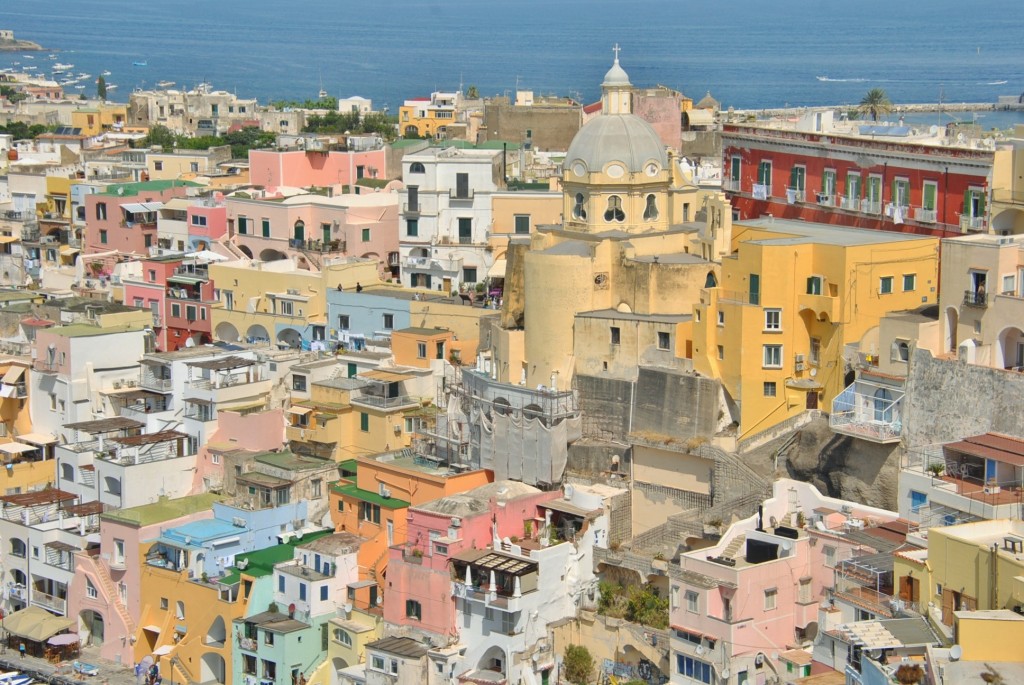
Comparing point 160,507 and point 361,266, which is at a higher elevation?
point 361,266

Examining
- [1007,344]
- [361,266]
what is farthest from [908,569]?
[361,266]

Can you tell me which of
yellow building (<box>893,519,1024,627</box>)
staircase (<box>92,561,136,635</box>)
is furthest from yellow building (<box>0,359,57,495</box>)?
yellow building (<box>893,519,1024,627</box>)

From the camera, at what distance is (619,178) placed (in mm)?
41656

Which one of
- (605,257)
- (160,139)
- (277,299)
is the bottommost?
(277,299)

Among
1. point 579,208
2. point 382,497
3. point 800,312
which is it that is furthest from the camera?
point 579,208

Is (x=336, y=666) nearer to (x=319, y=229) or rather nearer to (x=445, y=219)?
(x=445, y=219)

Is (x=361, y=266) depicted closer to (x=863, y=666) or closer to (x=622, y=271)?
(x=622, y=271)

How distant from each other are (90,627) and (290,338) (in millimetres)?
10691

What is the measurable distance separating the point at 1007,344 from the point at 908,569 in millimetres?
6588

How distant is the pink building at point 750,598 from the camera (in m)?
32.0

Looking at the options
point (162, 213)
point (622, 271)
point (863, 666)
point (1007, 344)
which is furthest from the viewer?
point (162, 213)

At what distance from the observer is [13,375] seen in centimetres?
4862

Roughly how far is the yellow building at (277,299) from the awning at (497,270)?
2.93m

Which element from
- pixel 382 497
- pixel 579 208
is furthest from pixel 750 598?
pixel 579 208
